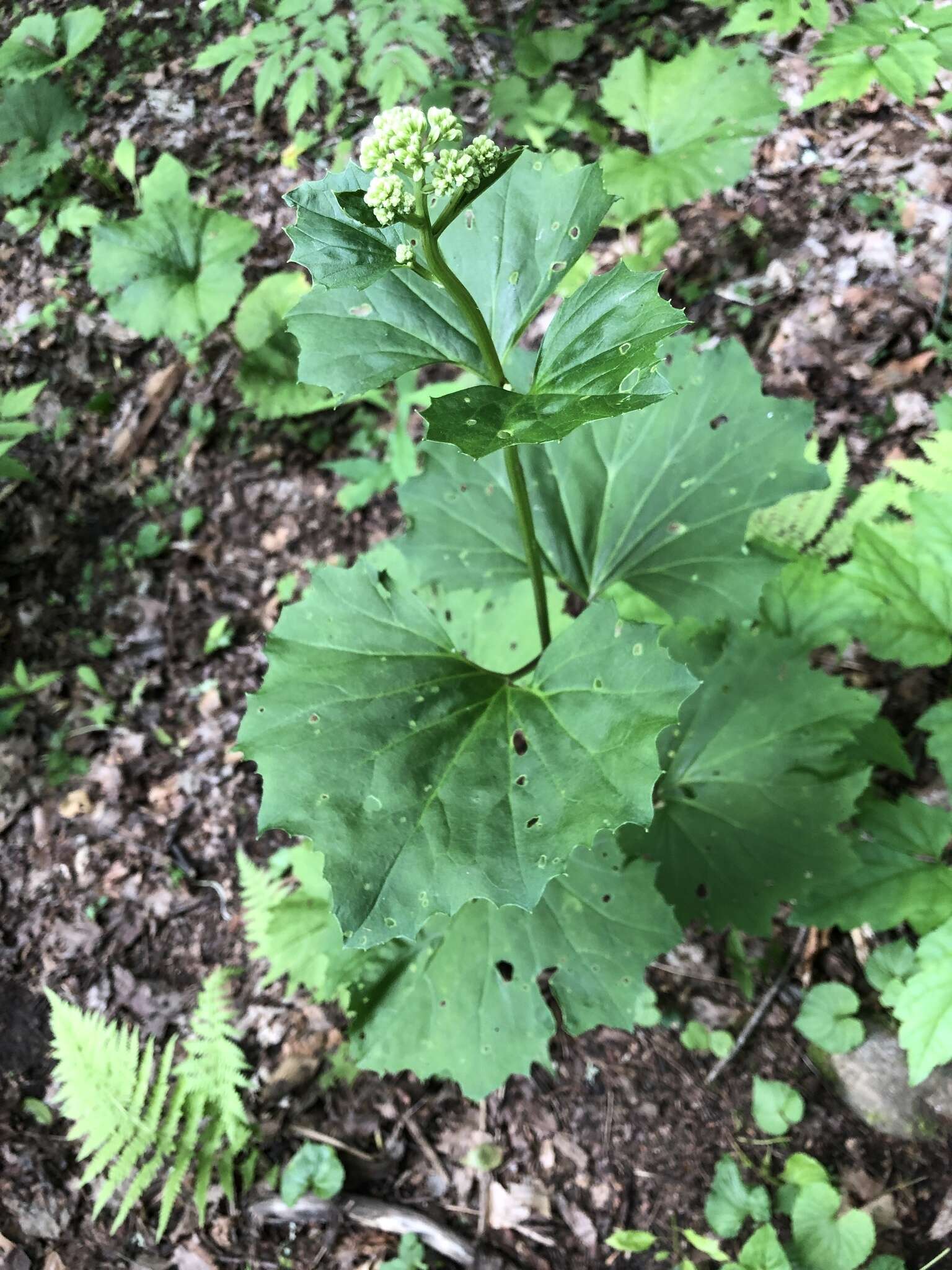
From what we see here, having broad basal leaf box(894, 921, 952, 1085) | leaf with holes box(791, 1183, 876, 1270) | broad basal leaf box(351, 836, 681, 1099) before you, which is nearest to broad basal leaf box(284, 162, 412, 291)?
broad basal leaf box(351, 836, 681, 1099)

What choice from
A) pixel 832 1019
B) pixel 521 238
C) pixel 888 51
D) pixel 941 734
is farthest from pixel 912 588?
pixel 521 238

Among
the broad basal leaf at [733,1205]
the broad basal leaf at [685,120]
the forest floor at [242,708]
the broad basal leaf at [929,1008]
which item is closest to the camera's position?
the broad basal leaf at [929,1008]

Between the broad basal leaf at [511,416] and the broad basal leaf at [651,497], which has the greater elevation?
the broad basal leaf at [511,416]

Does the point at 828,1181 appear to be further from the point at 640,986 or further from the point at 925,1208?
the point at 640,986

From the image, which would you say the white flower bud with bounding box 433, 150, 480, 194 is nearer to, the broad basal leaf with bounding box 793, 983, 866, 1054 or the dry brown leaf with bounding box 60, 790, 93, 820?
the broad basal leaf with bounding box 793, 983, 866, 1054

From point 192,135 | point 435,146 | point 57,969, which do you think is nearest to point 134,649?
point 57,969

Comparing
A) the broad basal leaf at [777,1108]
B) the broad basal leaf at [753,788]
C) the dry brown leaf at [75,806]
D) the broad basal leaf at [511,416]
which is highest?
the broad basal leaf at [511,416]

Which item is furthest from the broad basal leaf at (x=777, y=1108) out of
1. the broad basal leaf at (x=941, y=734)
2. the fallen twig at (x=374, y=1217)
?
the broad basal leaf at (x=941, y=734)

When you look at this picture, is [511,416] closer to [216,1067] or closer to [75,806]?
[216,1067]

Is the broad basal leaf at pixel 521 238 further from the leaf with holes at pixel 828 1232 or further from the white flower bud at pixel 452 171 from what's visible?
the leaf with holes at pixel 828 1232
